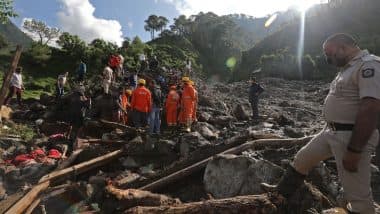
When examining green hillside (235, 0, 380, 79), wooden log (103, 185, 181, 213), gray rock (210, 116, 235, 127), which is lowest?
wooden log (103, 185, 181, 213)

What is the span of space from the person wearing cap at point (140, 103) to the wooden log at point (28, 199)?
18.8 feet

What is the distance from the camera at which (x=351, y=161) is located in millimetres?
3883

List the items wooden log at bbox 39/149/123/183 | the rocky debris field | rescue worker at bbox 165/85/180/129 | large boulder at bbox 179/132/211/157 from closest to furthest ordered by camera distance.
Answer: the rocky debris field → wooden log at bbox 39/149/123/183 → large boulder at bbox 179/132/211/157 → rescue worker at bbox 165/85/180/129

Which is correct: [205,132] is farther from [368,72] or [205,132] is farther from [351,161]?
[368,72]

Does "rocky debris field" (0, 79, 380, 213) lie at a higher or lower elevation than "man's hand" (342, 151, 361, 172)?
lower

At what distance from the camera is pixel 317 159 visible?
458 cm

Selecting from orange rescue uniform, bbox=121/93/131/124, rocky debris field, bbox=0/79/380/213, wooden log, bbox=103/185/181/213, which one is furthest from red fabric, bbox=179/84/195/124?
wooden log, bbox=103/185/181/213

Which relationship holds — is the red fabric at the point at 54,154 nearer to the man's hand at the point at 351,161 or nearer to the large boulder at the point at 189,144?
the large boulder at the point at 189,144

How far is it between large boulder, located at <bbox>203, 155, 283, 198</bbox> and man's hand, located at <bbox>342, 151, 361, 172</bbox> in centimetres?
206

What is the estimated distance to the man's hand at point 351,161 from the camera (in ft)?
12.7

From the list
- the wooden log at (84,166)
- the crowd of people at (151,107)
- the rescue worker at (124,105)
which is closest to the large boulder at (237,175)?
the wooden log at (84,166)

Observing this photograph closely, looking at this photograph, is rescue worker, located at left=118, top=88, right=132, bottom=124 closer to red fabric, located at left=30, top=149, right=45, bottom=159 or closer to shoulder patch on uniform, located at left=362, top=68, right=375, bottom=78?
red fabric, located at left=30, top=149, right=45, bottom=159

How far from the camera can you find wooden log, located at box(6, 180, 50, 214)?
5914 mm

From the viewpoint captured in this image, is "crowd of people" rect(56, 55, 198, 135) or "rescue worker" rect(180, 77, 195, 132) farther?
"rescue worker" rect(180, 77, 195, 132)
